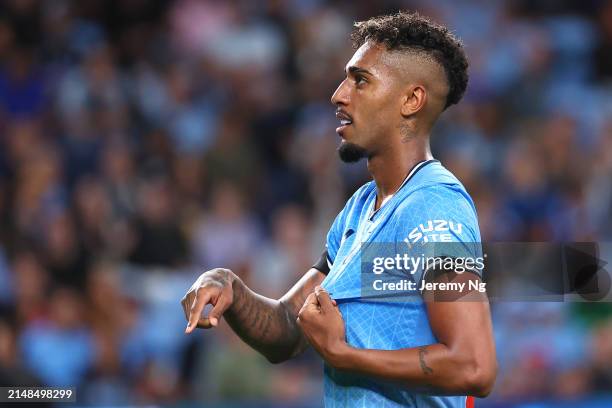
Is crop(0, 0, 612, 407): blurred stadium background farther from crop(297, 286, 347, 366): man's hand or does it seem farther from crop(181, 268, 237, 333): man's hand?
crop(297, 286, 347, 366): man's hand

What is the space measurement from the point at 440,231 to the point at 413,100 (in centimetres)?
58

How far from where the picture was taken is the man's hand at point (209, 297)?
123 inches

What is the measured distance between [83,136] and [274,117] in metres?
1.59

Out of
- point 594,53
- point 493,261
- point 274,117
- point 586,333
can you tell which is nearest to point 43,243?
point 274,117

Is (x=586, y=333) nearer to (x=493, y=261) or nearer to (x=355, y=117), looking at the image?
(x=493, y=261)

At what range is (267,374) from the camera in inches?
258

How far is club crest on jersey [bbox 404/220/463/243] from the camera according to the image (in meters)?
2.95

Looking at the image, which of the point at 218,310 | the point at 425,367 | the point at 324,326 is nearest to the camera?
the point at 425,367

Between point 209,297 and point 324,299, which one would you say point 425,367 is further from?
Answer: point 209,297

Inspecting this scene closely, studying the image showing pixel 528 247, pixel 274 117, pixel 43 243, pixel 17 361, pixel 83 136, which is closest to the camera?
pixel 528 247

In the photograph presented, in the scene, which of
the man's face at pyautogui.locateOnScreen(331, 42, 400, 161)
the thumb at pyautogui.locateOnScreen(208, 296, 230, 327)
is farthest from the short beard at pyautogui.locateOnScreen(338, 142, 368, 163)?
the thumb at pyautogui.locateOnScreen(208, 296, 230, 327)

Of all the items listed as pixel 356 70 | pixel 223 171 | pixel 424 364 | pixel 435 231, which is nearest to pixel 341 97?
pixel 356 70

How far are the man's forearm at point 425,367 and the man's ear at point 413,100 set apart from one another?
824 millimetres

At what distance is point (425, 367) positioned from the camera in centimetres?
287
